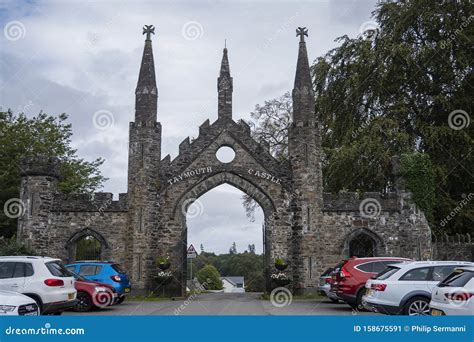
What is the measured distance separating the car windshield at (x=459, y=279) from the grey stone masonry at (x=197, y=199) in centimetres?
1364

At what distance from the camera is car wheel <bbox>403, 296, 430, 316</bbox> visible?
12.3m

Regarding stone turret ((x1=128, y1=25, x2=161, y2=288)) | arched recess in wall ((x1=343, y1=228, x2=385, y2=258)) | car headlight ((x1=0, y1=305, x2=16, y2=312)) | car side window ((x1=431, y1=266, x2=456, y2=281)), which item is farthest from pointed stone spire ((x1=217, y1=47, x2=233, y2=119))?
car headlight ((x1=0, y1=305, x2=16, y2=312))

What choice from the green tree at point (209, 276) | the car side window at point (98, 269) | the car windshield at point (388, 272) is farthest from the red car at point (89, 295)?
the green tree at point (209, 276)

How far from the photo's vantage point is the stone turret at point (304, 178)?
78.6ft

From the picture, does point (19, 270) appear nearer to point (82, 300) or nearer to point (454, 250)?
point (82, 300)

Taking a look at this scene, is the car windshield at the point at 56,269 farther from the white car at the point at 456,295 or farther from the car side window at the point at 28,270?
the white car at the point at 456,295

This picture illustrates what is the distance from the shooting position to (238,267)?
257 feet

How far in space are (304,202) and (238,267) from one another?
55.4 meters

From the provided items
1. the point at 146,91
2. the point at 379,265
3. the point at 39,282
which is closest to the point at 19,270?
the point at 39,282

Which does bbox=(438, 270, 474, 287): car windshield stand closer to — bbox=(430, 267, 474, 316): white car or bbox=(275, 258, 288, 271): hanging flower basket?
bbox=(430, 267, 474, 316): white car

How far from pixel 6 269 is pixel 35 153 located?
23704 mm

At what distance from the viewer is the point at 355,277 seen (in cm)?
1586

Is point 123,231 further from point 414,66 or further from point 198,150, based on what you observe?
point 414,66

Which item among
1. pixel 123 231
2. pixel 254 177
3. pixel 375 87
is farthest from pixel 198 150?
pixel 375 87
